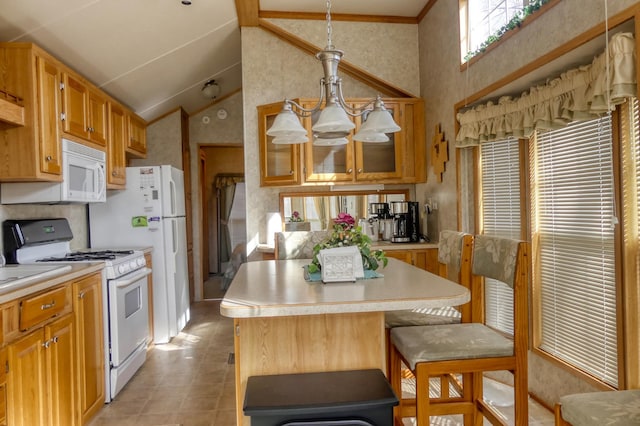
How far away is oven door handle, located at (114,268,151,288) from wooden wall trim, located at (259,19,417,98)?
2433 mm

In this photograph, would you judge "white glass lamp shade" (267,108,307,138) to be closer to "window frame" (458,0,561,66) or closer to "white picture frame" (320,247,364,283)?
"white picture frame" (320,247,364,283)

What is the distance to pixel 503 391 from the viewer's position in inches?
110

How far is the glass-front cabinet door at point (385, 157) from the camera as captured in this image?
3729mm

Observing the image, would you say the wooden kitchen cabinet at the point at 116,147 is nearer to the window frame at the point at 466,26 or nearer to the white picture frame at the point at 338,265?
the white picture frame at the point at 338,265

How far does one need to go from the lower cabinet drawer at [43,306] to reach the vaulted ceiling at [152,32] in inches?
65.8

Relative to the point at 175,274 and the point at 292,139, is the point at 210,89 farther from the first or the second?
the point at 292,139

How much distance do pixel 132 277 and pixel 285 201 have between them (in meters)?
1.48

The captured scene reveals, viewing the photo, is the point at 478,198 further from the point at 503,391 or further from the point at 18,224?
the point at 18,224

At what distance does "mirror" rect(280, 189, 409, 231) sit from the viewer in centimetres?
397

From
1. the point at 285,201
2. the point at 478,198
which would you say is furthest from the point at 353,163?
the point at 478,198

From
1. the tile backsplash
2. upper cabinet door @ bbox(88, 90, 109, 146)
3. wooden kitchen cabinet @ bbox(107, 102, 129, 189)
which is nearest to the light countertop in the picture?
the tile backsplash

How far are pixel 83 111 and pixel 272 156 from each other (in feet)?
4.93

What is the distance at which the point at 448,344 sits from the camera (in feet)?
5.91

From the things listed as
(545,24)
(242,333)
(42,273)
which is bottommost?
(242,333)
